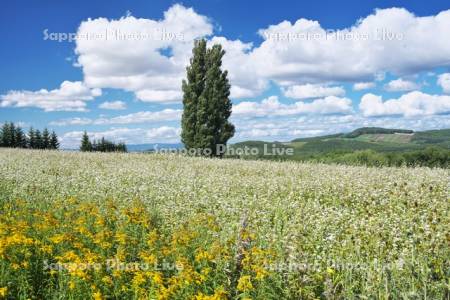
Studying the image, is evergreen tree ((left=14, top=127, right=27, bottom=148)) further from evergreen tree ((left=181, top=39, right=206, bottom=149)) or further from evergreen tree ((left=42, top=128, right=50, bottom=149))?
evergreen tree ((left=181, top=39, right=206, bottom=149))

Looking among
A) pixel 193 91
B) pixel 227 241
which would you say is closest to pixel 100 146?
pixel 193 91

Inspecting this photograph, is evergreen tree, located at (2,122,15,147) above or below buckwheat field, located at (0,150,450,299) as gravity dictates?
above

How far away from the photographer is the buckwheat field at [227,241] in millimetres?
4859

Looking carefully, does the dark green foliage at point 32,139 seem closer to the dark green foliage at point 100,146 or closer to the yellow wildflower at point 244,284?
the dark green foliage at point 100,146

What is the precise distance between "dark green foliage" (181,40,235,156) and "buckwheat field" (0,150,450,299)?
24.7m

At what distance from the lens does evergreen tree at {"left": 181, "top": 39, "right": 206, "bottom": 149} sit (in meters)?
38.2

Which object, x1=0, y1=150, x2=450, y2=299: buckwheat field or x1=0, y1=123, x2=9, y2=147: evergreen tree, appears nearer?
x1=0, y1=150, x2=450, y2=299: buckwheat field

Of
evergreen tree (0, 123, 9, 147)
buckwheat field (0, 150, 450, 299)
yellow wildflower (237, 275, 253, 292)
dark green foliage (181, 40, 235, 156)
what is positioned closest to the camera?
yellow wildflower (237, 275, 253, 292)

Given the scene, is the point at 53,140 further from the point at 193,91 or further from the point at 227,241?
the point at 227,241

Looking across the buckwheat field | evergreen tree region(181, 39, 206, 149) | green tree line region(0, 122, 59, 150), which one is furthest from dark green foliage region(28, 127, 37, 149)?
the buckwheat field

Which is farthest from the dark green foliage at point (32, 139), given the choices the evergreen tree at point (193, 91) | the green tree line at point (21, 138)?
the evergreen tree at point (193, 91)

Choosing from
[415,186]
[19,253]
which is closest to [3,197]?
[19,253]

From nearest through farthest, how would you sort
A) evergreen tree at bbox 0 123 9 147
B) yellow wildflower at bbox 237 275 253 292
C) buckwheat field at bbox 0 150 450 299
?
yellow wildflower at bbox 237 275 253 292, buckwheat field at bbox 0 150 450 299, evergreen tree at bbox 0 123 9 147

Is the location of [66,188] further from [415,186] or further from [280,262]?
[415,186]
